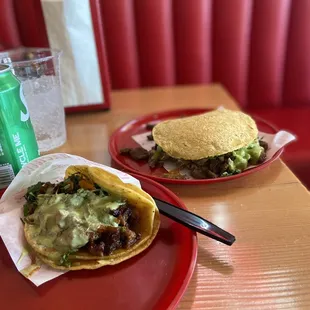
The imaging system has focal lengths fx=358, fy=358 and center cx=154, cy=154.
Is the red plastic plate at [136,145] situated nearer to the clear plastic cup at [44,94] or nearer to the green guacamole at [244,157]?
the green guacamole at [244,157]

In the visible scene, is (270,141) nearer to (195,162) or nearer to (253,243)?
(195,162)

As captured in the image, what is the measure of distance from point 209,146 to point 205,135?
0.11 feet

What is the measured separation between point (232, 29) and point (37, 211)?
1377 mm

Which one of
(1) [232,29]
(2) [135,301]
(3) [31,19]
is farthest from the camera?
(1) [232,29]

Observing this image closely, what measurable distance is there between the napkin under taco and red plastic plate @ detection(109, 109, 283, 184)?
0.02 m

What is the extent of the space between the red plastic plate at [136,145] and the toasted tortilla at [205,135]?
0.20 ft

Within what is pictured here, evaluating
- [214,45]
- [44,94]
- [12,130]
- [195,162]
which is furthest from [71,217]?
[214,45]

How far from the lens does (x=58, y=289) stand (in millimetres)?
539

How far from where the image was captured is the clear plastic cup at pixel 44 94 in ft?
3.09

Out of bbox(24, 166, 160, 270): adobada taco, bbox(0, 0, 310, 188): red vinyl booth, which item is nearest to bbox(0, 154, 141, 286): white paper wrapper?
bbox(24, 166, 160, 270): adobada taco

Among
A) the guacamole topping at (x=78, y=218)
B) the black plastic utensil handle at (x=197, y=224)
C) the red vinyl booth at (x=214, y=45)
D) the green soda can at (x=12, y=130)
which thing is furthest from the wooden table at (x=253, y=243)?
the red vinyl booth at (x=214, y=45)

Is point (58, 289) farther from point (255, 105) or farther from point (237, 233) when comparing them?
point (255, 105)

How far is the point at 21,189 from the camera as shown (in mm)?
688


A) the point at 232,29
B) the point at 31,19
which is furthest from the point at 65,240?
the point at 232,29
